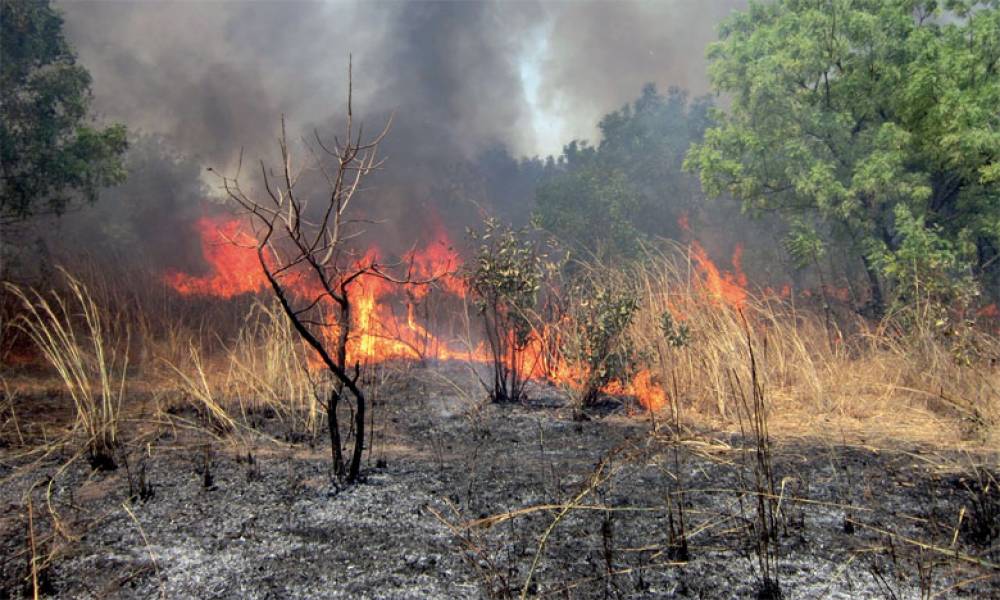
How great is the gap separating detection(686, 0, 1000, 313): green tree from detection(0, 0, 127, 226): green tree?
13166mm

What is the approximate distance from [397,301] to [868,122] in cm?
1378

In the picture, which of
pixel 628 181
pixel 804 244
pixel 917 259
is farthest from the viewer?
pixel 628 181

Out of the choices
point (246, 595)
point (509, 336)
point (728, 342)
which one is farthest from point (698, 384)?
point (246, 595)

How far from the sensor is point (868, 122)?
44.5ft

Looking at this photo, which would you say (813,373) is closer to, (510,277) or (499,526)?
(510,277)

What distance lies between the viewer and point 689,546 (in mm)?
2994

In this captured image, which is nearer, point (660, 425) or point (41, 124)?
point (660, 425)

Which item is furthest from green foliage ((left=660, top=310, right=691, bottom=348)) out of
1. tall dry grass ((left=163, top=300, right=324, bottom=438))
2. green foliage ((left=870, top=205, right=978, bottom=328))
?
green foliage ((left=870, top=205, right=978, bottom=328))

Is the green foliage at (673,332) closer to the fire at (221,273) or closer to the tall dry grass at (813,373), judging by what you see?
the tall dry grass at (813,373)

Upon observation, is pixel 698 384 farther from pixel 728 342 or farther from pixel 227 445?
pixel 227 445

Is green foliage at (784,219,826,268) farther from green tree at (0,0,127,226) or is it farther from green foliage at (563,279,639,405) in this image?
green tree at (0,0,127,226)

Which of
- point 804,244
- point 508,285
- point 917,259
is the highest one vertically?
point 804,244

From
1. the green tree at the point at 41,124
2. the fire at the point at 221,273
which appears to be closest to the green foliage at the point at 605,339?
the fire at the point at 221,273

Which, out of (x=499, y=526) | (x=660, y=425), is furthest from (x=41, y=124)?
(x=499, y=526)
